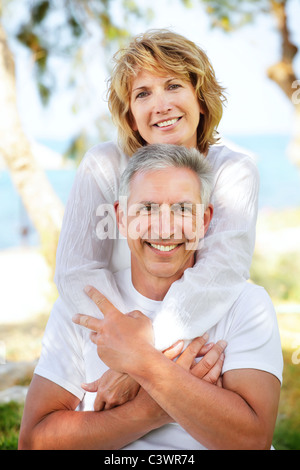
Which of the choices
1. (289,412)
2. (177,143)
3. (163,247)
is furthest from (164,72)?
(289,412)

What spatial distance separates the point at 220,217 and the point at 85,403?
719mm

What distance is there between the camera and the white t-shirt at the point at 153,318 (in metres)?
1.53

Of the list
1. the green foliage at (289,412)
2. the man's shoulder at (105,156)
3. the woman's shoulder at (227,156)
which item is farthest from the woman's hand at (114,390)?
the green foliage at (289,412)

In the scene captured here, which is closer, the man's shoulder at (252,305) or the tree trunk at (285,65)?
the man's shoulder at (252,305)

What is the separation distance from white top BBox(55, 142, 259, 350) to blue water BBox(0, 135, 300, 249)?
14.0 m

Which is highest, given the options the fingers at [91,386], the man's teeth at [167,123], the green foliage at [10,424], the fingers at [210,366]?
the man's teeth at [167,123]

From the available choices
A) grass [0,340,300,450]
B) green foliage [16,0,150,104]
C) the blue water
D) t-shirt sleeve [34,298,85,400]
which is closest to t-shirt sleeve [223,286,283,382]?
t-shirt sleeve [34,298,85,400]

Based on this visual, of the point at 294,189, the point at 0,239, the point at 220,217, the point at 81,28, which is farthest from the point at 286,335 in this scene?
the point at 294,189

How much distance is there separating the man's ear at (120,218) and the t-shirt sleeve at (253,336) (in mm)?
427

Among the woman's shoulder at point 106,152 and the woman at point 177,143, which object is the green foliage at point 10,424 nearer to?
the woman at point 177,143

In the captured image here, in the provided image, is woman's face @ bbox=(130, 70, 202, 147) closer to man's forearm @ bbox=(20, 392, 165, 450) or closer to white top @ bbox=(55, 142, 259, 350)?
white top @ bbox=(55, 142, 259, 350)

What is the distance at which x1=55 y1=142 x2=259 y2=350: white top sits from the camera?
5.31 ft

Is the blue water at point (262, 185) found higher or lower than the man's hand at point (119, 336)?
higher

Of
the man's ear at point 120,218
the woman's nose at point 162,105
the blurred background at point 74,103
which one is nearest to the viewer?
the man's ear at point 120,218
